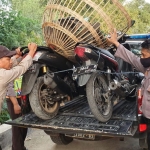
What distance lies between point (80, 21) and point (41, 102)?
124cm

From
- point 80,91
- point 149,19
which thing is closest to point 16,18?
point 80,91

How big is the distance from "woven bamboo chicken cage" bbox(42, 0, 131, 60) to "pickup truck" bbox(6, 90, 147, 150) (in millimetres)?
863

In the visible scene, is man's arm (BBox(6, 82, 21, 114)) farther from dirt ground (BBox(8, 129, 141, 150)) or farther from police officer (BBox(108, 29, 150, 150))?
police officer (BBox(108, 29, 150, 150))

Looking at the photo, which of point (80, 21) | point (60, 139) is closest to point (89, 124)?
point (60, 139)

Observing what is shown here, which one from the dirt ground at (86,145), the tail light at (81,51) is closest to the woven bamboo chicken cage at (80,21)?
the tail light at (81,51)

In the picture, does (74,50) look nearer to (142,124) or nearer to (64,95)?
(64,95)

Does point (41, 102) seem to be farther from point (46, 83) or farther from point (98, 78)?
point (98, 78)

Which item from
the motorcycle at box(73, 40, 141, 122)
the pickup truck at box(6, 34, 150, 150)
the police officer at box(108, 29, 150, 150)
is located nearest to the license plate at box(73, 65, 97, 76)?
the motorcycle at box(73, 40, 141, 122)

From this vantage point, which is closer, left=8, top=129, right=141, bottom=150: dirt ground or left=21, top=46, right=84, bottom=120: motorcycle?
left=21, top=46, right=84, bottom=120: motorcycle

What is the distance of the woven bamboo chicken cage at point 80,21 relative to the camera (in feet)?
8.50

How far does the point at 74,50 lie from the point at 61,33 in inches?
10.2

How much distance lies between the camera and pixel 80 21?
264 centimetres

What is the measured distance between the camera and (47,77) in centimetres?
317

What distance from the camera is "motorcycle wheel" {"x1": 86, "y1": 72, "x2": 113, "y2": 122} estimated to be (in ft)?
9.25
